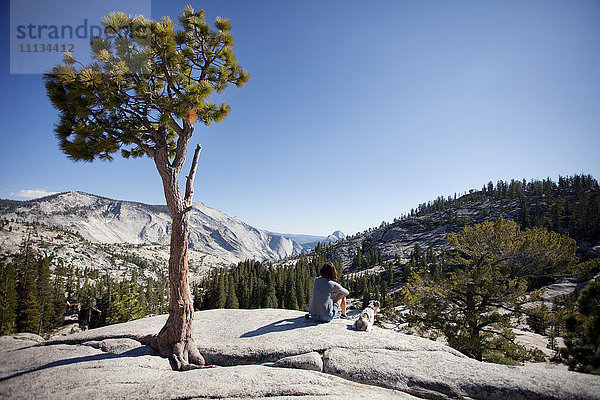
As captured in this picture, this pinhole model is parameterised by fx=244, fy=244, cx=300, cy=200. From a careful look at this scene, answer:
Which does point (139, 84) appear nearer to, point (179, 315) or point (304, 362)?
point (179, 315)

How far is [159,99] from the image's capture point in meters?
7.98

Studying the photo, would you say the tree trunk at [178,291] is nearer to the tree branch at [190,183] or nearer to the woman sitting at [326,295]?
the tree branch at [190,183]

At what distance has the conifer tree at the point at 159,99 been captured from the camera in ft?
24.0

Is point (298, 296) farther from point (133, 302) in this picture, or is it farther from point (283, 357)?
point (283, 357)

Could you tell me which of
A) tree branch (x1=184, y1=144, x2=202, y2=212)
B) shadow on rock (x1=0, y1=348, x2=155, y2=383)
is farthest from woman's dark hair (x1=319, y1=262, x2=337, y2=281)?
shadow on rock (x1=0, y1=348, x2=155, y2=383)

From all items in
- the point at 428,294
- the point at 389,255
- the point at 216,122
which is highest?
the point at 216,122

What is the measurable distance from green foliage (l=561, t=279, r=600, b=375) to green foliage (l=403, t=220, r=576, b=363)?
8.54 ft

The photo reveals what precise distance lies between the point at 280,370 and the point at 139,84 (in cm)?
968

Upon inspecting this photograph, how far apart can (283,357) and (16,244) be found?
25395cm

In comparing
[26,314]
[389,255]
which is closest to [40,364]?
[26,314]

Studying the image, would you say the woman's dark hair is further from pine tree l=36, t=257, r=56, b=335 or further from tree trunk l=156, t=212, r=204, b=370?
pine tree l=36, t=257, r=56, b=335

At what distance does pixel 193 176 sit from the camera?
352 inches

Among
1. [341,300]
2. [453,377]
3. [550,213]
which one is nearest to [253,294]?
[341,300]

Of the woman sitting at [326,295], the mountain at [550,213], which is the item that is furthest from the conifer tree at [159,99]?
the mountain at [550,213]
